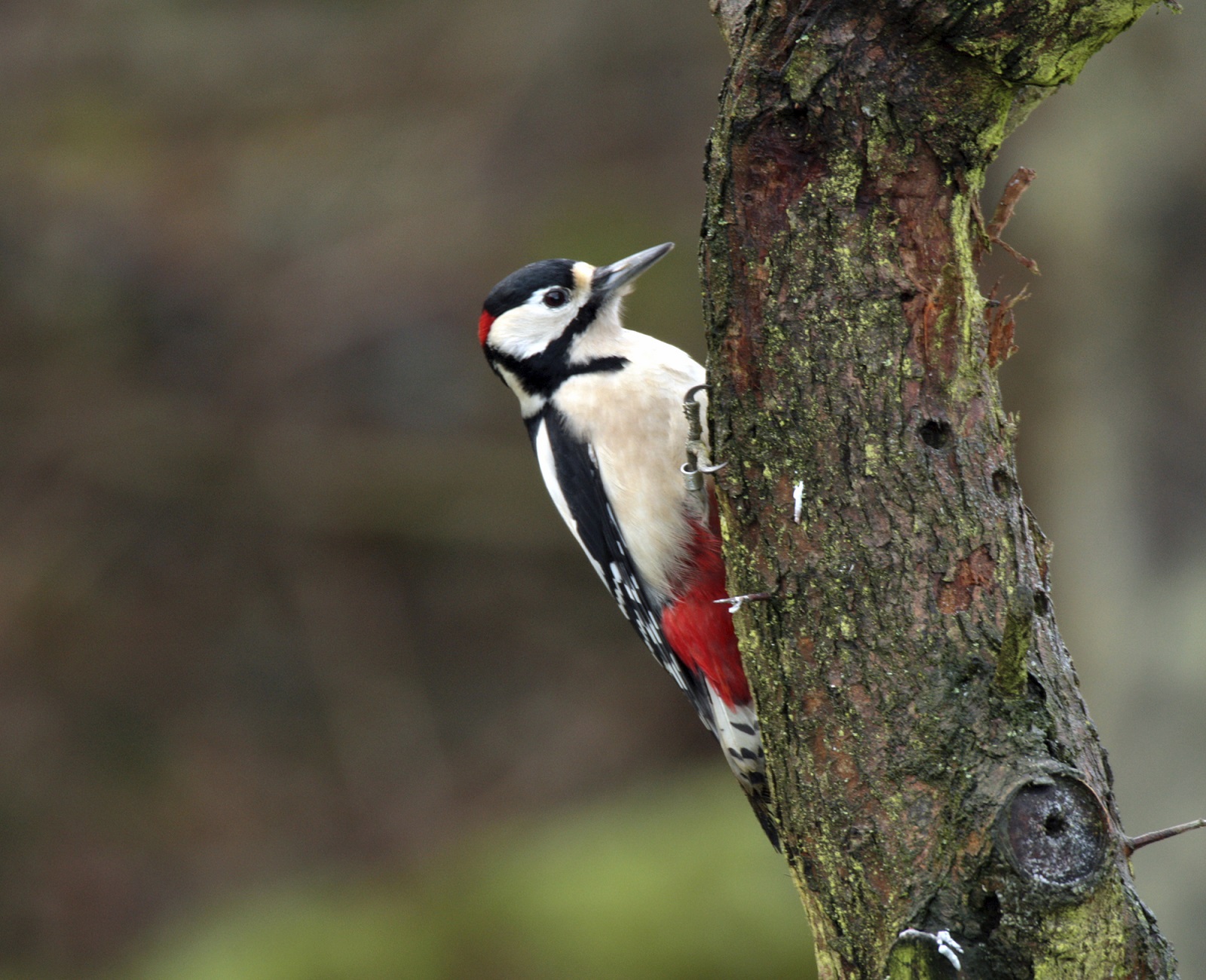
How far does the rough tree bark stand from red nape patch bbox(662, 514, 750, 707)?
0.97 meters

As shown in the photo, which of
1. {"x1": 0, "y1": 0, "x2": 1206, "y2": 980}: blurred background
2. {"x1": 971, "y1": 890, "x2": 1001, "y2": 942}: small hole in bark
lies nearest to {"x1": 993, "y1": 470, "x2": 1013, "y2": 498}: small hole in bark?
{"x1": 971, "y1": 890, "x2": 1001, "y2": 942}: small hole in bark

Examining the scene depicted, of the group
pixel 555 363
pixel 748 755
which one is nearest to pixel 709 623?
pixel 748 755

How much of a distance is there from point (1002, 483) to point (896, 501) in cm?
19

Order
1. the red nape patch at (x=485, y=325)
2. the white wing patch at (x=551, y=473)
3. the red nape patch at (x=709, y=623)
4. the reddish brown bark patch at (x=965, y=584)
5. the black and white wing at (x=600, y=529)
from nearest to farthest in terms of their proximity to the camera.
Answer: the reddish brown bark patch at (x=965, y=584)
the red nape patch at (x=709, y=623)
the black and white wing at (x=600, y=529)
the white wing patch at (x=551, y=473)
the red nape patch at (x=485, y=325)

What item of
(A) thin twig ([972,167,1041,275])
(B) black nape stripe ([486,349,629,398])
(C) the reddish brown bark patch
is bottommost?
(C) the reddish brown bark patch

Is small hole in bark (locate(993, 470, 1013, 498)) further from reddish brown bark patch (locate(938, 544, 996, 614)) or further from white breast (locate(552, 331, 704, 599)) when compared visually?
Result: white breast (locate(552, 331, 704, 599))

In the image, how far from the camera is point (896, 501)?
199 centimetres

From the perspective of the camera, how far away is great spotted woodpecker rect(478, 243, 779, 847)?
123 inches

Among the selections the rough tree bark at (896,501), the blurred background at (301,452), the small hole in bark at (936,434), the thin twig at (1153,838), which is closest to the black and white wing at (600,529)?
the rough tree bark at (896,501)

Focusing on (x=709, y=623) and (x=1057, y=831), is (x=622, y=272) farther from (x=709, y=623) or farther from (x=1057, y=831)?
(x=1057, y=831)

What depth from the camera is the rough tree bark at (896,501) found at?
5.98ft

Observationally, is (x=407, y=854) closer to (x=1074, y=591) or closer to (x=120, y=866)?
(x=120, y=866)

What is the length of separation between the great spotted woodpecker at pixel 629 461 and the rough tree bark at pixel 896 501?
906 mm

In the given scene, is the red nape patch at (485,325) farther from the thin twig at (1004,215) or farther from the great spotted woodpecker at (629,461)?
the thin twig at (1004,215)
